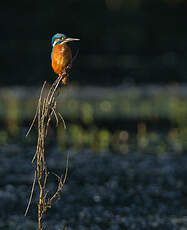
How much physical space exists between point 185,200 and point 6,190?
8.52ft

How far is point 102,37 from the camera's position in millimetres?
26625

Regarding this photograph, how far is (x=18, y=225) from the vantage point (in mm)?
7277

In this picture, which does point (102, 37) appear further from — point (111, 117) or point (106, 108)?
point (111, 117)

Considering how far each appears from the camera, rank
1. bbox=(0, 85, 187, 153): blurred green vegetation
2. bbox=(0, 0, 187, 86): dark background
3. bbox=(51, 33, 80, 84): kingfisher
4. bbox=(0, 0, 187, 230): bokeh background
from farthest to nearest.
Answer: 1. bbox=(0, 0, 187, 86): dark background
2. bbox=(0, 85, 187, 153): blurred green vegetation
3. bbox=(0, 0, 187, 230): bokeh background
4. bbox=(51, 33, 80, 84): kingfisher

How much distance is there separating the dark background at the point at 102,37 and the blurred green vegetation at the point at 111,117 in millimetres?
2823

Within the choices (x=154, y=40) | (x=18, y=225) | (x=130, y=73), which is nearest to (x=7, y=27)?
(x=154, y=40)

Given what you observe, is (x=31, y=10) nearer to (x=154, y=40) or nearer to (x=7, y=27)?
(x=7, y=27)

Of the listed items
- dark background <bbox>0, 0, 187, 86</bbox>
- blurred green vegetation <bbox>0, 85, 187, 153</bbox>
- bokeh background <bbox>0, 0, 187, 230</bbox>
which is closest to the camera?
bokeh background <bbox>0, 0, 187, 230</bbox>

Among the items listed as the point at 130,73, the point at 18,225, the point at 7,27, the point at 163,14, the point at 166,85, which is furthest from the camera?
the point at 163,14

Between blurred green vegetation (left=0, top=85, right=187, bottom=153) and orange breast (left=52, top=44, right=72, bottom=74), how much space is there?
20.5 feet

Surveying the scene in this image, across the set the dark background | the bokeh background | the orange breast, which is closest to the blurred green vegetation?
the bokeh background

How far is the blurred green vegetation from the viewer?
11398 millimetres

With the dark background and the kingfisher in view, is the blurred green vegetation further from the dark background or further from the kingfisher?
the kingfisher

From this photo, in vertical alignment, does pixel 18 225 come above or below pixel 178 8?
below
